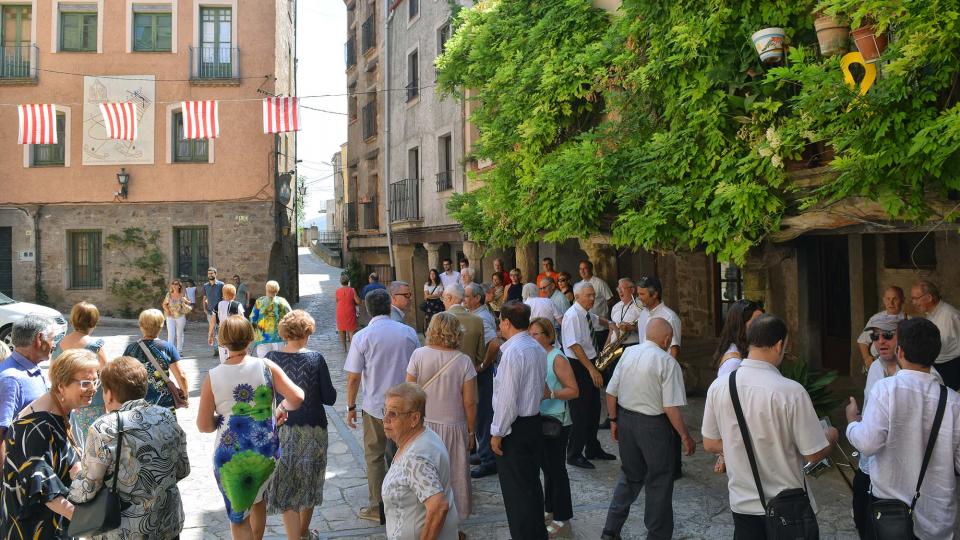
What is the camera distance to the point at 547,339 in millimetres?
5820

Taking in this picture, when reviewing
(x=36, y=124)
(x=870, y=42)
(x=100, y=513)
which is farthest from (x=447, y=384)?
(x=36, y=124)

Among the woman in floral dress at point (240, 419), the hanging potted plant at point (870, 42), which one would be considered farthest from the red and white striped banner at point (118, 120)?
the hanging potted plant at point (870, 42)

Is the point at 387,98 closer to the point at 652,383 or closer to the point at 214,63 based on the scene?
the point at 214,63

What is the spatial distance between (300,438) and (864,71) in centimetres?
502

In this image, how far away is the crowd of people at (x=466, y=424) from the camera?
3.59 metres

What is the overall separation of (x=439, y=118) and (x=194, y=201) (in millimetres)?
8283

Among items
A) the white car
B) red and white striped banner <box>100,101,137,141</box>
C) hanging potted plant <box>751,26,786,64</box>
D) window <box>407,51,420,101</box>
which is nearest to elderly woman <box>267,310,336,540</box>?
hanging potted plant <box>751,26,786,64</box>

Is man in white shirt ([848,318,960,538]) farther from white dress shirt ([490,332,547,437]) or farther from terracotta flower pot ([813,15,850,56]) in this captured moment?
terracotta flower pot ([813,15,850,56])

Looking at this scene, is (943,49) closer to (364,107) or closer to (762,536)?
(762,536)

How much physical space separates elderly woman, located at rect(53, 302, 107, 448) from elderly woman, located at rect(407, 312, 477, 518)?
7.82 feet

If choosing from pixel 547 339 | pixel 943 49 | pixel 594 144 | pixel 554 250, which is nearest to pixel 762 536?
pixel 547 339

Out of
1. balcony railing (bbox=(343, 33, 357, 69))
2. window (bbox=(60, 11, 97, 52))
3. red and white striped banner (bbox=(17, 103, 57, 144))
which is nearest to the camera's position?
red and white striped banner (bbox=(17, 103, 57, 144))

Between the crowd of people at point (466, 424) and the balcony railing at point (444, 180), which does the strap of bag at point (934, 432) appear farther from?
the balcony railing at point (444, 180)

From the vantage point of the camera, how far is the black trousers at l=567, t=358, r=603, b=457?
282 inches
